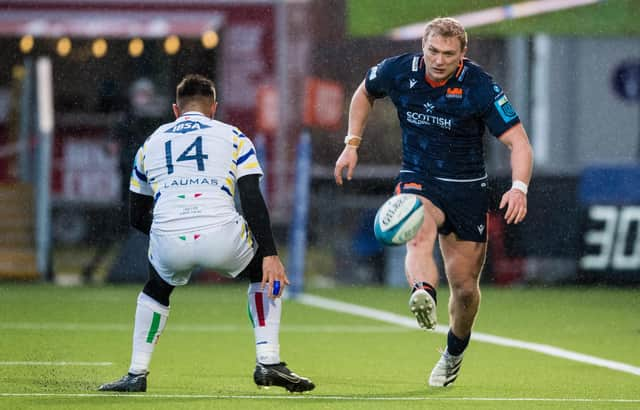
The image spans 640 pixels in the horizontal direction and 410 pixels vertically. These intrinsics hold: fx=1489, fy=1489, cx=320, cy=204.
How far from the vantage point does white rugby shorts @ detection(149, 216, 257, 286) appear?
306 inches

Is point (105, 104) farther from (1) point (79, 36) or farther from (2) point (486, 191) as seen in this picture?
(2) point (486, 191)

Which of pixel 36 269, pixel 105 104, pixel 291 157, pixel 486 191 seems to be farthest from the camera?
pixel 105 104

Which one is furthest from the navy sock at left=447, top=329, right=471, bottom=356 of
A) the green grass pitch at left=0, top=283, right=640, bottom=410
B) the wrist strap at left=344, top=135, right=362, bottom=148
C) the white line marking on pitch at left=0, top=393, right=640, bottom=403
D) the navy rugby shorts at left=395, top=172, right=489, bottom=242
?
the wrist strap at left=344, top=135, right=362, bottom=148

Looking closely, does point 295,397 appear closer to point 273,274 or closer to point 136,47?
point 273,274

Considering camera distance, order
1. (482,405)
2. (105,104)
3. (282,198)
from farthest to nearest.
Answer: (105,104), (282,198), (482,405)

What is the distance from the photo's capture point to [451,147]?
856cm

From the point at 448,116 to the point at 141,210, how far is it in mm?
1836

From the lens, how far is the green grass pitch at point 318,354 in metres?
7.89

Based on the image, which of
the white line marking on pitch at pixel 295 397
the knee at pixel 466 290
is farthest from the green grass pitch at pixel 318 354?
the knee at pixel 466 290

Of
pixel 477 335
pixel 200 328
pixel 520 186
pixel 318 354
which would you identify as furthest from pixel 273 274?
pixel 200 328

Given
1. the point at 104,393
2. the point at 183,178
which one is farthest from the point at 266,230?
the point at 104,393

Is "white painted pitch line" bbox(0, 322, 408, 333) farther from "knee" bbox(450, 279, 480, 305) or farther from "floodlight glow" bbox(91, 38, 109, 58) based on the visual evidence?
"floodlight glow" bbox(91, 38, 109, 58)

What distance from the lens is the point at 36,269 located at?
60.0ft

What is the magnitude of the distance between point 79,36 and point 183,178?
1436 cm
